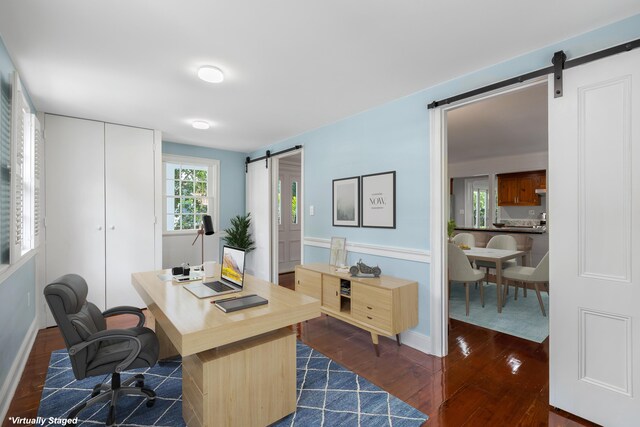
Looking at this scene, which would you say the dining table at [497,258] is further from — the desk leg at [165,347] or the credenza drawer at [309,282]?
the desk leg at [165,347]

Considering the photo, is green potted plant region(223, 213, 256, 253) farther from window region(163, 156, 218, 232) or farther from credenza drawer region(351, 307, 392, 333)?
credenza drawer region(351, 307, 392, 333)

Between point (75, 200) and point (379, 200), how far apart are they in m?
3.68

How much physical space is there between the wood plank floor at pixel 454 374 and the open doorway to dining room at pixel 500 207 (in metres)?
0.44

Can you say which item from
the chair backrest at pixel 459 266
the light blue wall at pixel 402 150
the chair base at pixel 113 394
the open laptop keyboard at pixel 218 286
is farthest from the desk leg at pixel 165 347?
the chair backrest at pixel 459 266

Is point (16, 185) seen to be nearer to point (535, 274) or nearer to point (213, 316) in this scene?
point (213, 316)

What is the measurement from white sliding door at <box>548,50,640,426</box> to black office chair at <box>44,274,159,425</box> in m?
2.72

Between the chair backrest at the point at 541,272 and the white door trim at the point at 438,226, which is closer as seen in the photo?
the white door trim at the point at 438,226

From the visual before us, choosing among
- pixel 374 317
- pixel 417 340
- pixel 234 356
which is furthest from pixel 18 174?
pixel 417 340

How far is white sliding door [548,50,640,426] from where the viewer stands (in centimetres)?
178

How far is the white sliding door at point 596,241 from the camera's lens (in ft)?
5.84

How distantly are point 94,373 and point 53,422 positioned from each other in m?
0.50

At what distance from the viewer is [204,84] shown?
2.80 meters

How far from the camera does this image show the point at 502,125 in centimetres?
437

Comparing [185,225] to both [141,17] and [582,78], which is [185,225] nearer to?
[141,17]
